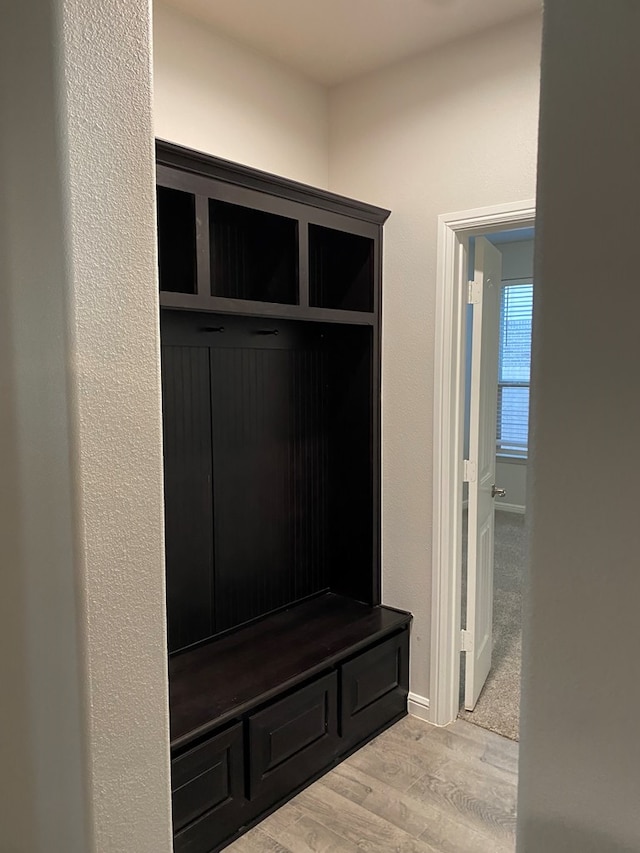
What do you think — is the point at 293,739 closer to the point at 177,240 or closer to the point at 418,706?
the point at 418,706

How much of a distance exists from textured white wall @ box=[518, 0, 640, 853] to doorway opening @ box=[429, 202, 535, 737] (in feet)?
6.79

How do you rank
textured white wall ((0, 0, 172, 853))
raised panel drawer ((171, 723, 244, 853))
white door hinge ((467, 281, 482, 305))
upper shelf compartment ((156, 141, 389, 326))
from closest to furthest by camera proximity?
textured white wall ((0, 0, 172, 853)), raised panel drawer ((171, 723, 244, 853)), upper shelf compartment ((156, 141, 389, 326)), white door hinge ((467, 281, 482, 305))

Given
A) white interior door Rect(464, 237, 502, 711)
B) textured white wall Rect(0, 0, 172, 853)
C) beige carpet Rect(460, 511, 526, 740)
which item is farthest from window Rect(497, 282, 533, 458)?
textured white wall Rect(0, 0, 172, 853)

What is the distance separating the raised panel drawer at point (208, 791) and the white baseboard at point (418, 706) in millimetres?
1033

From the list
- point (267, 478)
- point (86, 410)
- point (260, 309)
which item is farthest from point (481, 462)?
point (86, 410)

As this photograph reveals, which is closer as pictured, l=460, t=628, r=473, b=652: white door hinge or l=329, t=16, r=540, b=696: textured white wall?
l=329, t=16, r=540, b=696: textured white wall

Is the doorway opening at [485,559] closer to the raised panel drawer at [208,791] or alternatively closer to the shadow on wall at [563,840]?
the raised panel drawer at [208,791]

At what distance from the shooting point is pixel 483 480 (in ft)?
9.93

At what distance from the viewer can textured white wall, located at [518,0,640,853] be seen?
0.55 meters

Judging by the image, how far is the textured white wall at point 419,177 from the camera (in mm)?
2480

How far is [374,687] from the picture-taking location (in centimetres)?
277

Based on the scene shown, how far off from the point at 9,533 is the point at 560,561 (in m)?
1.22

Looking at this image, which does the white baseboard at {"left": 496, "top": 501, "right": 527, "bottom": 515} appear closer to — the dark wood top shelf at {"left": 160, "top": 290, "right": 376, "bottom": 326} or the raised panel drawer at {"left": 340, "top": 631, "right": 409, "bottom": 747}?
the raised panel drawer at {"left": 340, "top": 631, "right": 409, "bottom": 747}

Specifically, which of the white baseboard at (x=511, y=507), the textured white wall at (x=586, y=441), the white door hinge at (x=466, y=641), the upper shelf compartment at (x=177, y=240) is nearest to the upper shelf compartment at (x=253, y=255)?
the upper shelf compartment at (x=177, y=240)
